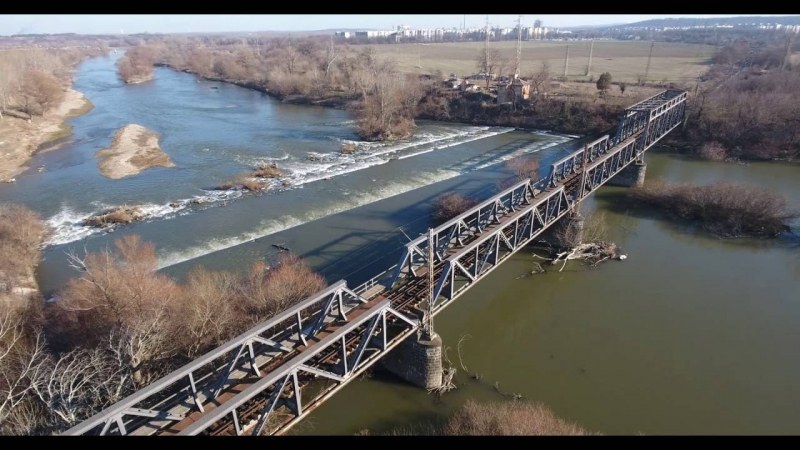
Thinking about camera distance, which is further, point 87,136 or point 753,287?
point 87,136

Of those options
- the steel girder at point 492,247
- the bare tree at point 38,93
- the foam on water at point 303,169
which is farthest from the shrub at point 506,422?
the bare tree at point 38,93

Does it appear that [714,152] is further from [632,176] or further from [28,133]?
[28,133]

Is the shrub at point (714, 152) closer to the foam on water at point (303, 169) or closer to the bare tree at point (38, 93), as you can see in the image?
the foam on water at point (303, 169)

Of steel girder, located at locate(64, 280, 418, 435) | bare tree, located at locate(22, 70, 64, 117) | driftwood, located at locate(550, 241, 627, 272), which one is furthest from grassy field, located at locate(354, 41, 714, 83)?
steel girder, located at locate(64, 280, 418, 435)

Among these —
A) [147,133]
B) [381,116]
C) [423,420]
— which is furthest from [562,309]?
[147,133]

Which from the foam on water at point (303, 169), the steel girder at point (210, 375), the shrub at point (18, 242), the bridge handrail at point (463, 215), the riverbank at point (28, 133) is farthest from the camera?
the riverbank at point (28, 133)

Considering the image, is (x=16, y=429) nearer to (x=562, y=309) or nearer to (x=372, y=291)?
(x=372, y=291)
